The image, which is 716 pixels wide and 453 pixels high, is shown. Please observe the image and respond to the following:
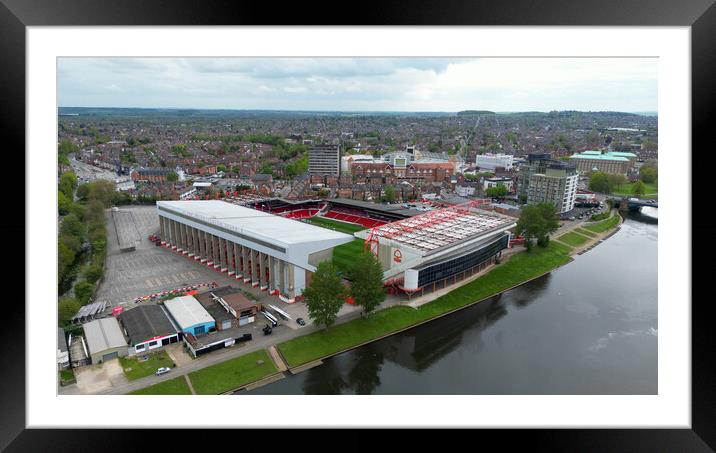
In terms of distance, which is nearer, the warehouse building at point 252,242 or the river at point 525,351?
the river at point 525,351

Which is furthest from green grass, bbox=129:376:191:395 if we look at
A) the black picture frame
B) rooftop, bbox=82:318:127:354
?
the black picture frame

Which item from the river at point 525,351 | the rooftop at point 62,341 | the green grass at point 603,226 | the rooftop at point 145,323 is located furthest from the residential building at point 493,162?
the rooftop at point 62,341

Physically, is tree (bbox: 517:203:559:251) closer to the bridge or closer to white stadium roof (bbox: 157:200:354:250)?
white stadium roof (bbox: 157:200:354:250)

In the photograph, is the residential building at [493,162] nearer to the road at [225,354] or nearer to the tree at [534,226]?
the tree at [534,226]

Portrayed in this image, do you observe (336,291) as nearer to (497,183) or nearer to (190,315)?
(190,315)
